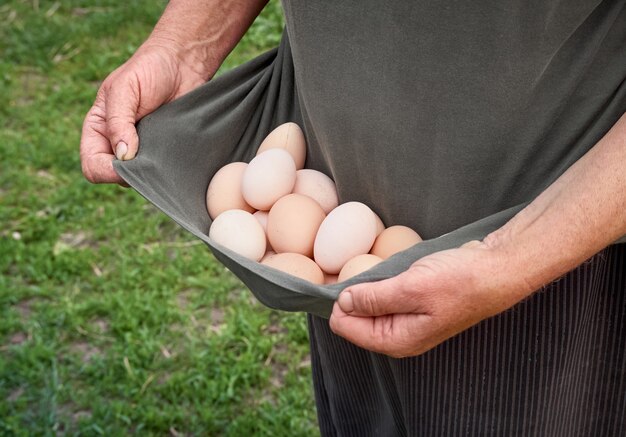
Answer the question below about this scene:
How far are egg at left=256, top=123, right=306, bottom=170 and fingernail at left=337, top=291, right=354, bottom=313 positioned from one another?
0.40 meters

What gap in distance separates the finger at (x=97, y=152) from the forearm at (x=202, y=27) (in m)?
0.16

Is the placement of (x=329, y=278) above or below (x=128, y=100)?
below

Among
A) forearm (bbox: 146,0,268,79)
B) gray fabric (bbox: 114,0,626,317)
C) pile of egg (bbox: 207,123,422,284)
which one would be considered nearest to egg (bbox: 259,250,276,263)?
pile of egg (bbox: 207,123,422,284)

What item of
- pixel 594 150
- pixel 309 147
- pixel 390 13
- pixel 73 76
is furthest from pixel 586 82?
pixel 73 76

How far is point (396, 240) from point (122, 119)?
0.44 metres

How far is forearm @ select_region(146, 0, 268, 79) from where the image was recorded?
141cm

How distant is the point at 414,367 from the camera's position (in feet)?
3.76

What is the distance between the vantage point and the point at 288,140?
1321mm

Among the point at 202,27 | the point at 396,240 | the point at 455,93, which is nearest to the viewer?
the point at 455,93

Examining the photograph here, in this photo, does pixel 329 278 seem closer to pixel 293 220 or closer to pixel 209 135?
pixel 293 220

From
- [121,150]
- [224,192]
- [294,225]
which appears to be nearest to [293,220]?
[294,225]

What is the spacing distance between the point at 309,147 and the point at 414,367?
393mm

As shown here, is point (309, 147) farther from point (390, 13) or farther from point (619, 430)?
point (619, 430)

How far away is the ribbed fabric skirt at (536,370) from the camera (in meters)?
1.09
